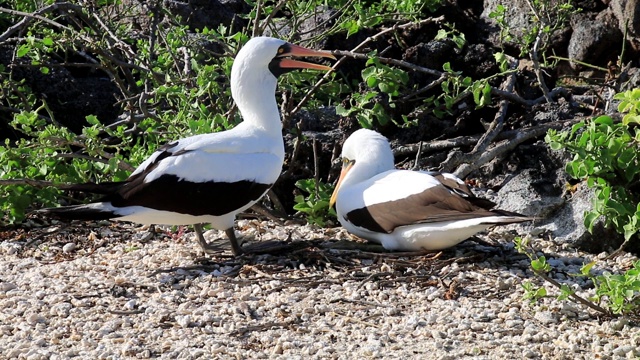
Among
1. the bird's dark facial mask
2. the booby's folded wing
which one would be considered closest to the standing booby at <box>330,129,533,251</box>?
the booby's folded wing

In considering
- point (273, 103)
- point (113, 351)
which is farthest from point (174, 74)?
point (113, 351)

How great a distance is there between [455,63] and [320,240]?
2.35 m

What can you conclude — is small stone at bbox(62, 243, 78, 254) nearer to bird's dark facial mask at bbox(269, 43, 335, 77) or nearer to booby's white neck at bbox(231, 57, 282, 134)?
booby's white neck at bbox(231, 57, 282, 134)

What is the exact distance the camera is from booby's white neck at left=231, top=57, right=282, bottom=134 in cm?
658

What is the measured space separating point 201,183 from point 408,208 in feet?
4.15

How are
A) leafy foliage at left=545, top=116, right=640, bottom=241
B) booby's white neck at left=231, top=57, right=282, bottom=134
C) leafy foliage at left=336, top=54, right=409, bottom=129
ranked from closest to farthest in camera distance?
leafy foliage at left=545, top=116, right=640, bottom=241
booby's white neck at left=231, top=57, right=282, bottom=134
leafy foliage at left=336, top=54, right=409, bottom=129

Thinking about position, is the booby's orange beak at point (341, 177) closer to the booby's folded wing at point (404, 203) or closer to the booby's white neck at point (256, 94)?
the booby's folded wing at point (404, 203)

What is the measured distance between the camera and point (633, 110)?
18.5ft

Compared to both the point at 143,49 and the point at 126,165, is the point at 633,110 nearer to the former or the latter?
the point at 126,165

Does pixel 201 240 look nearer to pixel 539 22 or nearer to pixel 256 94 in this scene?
pixel 256 94

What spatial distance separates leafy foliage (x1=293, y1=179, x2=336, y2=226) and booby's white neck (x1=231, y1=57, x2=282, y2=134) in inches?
27.4

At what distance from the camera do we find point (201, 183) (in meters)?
6.18

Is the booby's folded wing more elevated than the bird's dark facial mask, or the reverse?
Answer: the bird's dark facial mask

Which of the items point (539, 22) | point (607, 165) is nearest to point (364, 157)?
point (607, 165)
